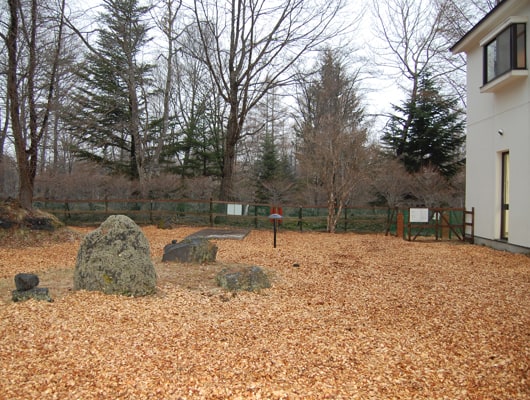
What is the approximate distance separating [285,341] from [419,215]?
8862 mm

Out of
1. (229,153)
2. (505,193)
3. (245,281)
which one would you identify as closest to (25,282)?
(245,281)

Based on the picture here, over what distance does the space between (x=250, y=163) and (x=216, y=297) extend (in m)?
19.6

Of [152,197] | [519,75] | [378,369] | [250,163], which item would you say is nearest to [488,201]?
[519,75]

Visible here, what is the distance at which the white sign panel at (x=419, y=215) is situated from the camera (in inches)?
452

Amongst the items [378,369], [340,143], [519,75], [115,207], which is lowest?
[378,369]

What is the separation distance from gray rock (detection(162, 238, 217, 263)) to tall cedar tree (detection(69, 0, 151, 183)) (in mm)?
10232

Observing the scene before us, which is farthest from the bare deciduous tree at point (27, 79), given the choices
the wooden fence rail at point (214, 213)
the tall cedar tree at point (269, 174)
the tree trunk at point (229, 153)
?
the tall cedar tree at point (269, 174)

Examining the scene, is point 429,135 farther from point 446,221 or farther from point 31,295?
point 31,295

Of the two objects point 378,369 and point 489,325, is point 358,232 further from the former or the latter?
point 378,369

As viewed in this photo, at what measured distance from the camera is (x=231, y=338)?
391 centimetres

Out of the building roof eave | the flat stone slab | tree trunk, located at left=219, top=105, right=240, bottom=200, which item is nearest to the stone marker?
the flat stone slab

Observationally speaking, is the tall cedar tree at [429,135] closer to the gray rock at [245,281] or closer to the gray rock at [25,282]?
the gray rock at [245,281]

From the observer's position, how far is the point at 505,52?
9562 millimetres

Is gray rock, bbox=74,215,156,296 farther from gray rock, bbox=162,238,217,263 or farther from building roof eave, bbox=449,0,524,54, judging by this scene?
building roof eave, bbox=449,0,524,54
